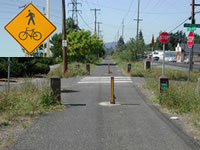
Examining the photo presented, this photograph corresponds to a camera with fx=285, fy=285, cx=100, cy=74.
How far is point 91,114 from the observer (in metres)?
8.12

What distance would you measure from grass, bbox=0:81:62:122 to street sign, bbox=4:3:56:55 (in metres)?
1.43

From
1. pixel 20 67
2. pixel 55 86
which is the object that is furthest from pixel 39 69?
pixel 55 86

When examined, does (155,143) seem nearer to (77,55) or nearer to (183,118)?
(183,118)

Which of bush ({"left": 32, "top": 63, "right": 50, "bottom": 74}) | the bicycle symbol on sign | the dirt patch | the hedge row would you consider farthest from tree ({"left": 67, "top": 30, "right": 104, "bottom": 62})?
the dirt patch

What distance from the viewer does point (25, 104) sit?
818 cm

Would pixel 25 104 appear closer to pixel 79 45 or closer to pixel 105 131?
pixel 105 131

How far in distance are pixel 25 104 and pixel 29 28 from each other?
2.45 metres

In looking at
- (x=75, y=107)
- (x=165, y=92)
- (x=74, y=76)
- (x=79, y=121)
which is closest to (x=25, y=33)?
(x=75, y=107)

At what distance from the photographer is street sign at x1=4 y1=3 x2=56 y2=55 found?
351 inches

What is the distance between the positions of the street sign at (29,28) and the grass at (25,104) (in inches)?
56.2

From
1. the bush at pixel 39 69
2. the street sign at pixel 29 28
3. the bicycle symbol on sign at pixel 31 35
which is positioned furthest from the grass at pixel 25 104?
the bush at pixel 39 69

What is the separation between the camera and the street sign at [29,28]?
8906 millimetres

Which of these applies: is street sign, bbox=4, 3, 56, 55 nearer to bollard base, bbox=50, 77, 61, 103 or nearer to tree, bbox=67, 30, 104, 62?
bollard base, bbox=50, 77, 61, 103

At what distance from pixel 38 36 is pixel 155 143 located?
5.28 metres
